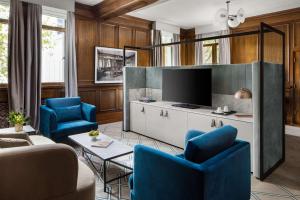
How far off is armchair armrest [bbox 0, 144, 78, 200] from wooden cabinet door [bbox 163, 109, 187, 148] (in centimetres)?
245

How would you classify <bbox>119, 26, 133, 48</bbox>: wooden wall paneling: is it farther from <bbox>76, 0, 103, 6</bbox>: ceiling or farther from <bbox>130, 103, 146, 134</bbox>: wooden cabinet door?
<bbox>130, 103, 146, 134</bbox>: wooden cabinet door

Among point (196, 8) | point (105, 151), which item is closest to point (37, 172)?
point (105, 151)

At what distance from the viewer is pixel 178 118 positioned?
3959mm

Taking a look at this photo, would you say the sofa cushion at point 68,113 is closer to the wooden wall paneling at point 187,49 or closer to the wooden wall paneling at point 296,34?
the wooden wall paneling at point 187,49

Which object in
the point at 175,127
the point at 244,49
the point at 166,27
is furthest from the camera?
the point at 166,27

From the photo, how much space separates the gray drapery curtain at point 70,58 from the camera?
5.07m

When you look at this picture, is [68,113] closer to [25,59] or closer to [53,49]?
[25,59]

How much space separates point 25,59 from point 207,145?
13.8 feet

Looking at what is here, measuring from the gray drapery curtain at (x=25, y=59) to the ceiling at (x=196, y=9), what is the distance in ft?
8.39

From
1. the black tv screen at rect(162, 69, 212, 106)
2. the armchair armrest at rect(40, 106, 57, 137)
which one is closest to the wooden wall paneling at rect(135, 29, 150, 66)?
the black tv screen at rect(162, 69, 212, 106)

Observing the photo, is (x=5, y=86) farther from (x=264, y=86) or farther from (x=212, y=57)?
(x=212, y=57)

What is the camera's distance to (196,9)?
18.9ft

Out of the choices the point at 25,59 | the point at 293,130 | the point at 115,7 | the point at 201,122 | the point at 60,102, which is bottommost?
the point at 293,130

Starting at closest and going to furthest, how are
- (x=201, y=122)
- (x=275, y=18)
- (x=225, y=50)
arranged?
(x=201, y=122)
(x=275, y=18)
(x=225, y=50)
